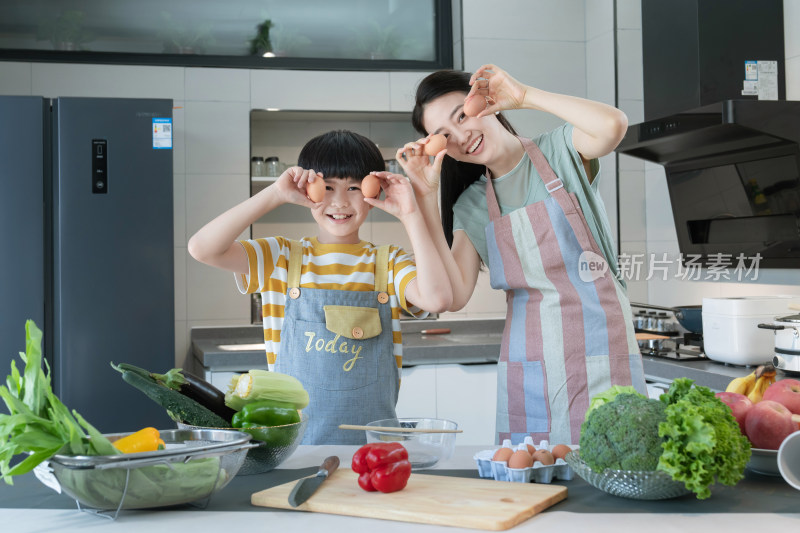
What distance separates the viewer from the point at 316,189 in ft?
5.18

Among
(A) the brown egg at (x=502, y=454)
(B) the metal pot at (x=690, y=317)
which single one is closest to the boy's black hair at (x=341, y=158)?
(A) the brown egg at (x=502, y=454)

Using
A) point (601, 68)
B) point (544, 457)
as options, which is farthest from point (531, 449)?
point (601, 68)

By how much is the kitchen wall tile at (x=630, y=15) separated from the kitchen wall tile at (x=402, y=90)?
0.90 metres

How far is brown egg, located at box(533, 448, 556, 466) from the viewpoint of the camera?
1.15m

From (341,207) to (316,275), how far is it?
17cm

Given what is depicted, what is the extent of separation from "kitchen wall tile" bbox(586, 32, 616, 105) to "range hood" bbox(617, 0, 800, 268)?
0.51 m

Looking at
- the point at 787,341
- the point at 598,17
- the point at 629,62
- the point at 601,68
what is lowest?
the point at 787,341

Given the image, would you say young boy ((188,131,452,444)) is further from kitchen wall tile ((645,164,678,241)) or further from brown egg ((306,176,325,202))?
kitchen wall tile ((645,164,678,241))

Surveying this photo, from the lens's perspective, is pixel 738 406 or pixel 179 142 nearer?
pixel 738 406

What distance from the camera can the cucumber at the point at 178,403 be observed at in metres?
1.17

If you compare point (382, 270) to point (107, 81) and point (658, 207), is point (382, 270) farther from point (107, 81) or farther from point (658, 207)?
point (107, 81)

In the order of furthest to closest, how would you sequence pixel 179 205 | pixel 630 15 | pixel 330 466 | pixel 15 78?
pixel 179 205, pixel 15 78, pixel 630 15, pixel 330 466

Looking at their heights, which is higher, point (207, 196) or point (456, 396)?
point (207, 196)

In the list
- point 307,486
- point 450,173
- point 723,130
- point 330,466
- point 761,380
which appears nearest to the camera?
point 307,486
